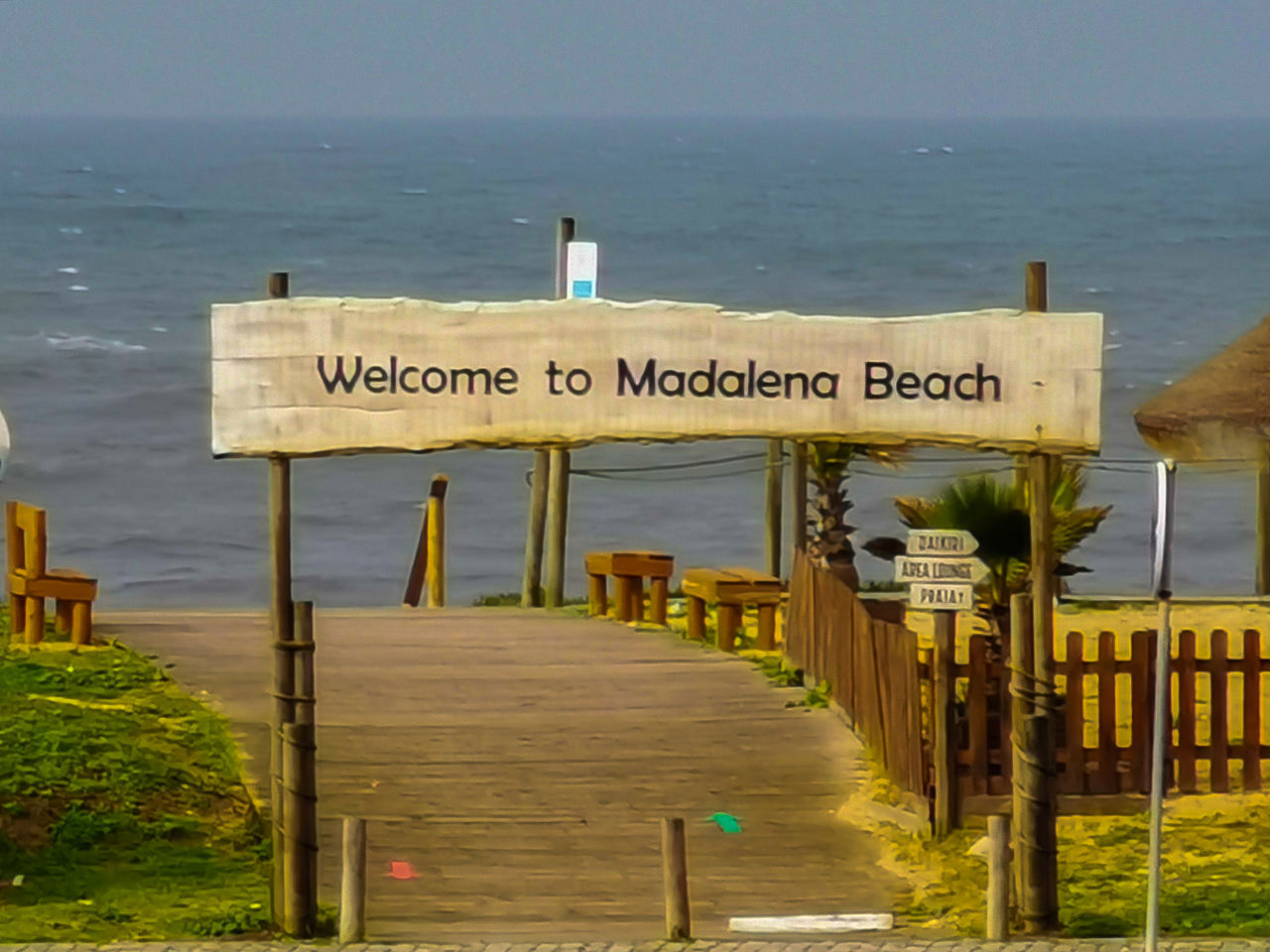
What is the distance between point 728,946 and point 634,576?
919 cm

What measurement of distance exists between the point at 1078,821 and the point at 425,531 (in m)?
10.0

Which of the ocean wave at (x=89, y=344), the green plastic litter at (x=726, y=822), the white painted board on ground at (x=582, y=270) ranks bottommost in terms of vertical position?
the green plastic litter at (x=726, y=822)

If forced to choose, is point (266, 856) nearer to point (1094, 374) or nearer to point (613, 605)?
point (1094, 374)

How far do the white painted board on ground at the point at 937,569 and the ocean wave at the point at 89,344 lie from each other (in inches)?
2307

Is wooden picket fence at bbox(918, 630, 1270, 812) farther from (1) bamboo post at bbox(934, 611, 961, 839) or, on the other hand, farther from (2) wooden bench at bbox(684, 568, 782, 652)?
(2) wooden bench at bbox(684, 568, 782, 652)

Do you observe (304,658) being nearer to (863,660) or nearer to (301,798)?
(301,798)

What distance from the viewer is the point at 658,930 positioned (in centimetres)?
1315

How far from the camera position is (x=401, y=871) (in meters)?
14.4

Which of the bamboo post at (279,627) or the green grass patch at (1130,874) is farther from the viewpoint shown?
the green grass patch at (1130,874)

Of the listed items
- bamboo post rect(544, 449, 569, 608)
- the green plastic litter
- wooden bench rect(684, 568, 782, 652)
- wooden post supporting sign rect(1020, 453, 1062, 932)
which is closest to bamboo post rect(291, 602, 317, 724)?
the green plastic litter

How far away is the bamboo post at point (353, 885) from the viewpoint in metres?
12.7

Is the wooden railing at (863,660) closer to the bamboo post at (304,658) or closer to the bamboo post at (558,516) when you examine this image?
the bamboo post at (304,658)

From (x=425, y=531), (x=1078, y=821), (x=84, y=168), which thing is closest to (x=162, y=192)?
(x=84, y=168)

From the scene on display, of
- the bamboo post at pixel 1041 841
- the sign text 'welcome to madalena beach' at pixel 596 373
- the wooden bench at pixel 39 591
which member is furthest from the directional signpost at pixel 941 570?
the wooden bench at pixel 39 591
